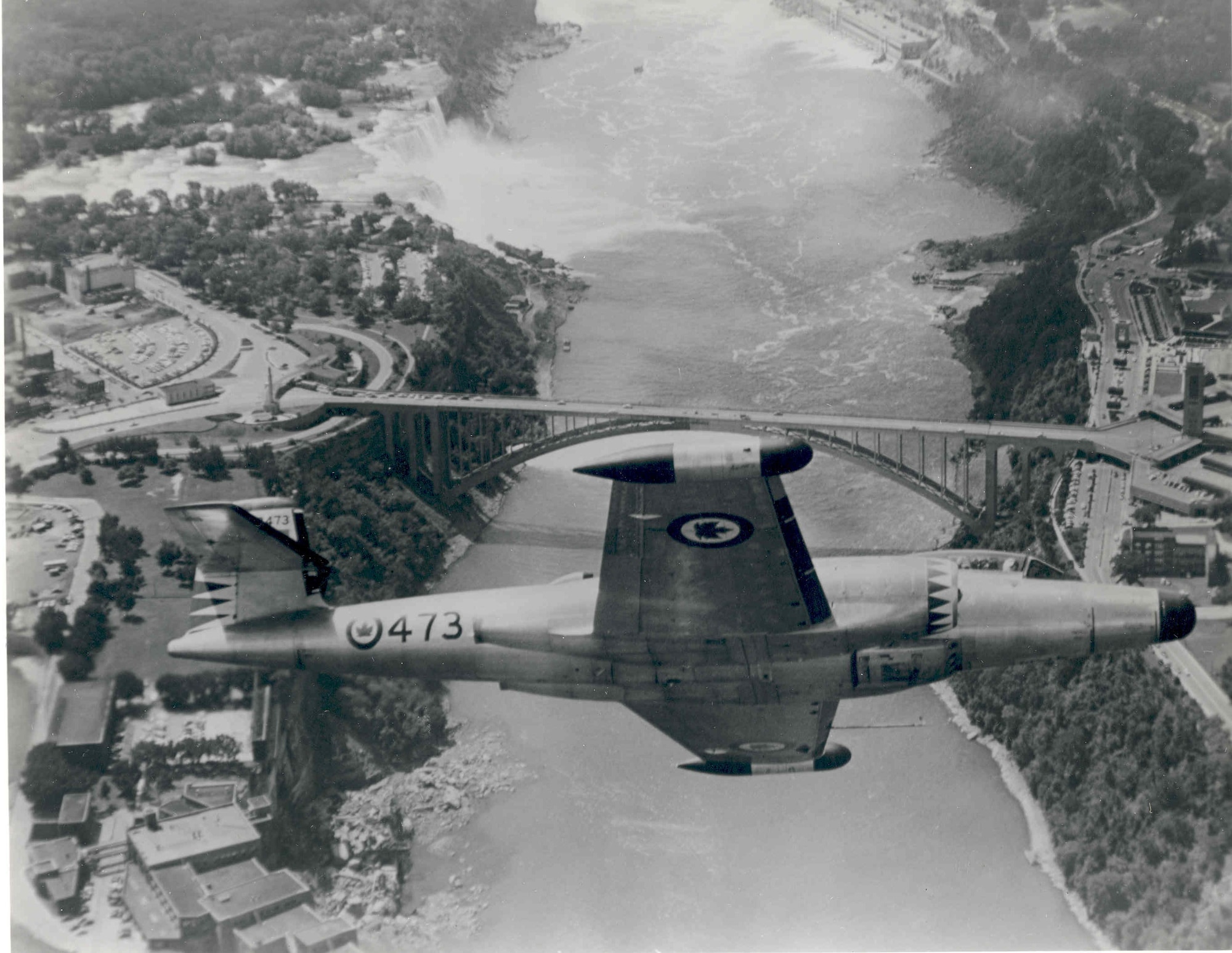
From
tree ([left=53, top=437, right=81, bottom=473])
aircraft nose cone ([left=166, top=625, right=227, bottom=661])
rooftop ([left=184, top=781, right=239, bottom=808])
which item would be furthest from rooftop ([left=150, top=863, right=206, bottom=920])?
tree ([left=53, top=437, right=81, bottom=473])

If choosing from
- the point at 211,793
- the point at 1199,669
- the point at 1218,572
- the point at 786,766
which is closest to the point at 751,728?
the point at 786,766

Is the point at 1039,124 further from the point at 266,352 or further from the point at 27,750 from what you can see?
the point at 27,750

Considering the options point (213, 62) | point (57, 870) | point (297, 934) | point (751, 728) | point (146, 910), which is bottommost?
point (297, 934)

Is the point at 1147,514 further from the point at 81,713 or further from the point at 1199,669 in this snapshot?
the point at 81,713

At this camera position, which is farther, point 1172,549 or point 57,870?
point 1172,549


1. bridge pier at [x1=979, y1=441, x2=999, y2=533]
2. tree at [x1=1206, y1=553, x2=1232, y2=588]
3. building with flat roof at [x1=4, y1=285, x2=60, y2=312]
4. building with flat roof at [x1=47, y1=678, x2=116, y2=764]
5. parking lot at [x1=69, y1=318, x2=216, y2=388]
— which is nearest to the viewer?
building with flat roof at [x1=47, y1=678, x2=116, y2=764]

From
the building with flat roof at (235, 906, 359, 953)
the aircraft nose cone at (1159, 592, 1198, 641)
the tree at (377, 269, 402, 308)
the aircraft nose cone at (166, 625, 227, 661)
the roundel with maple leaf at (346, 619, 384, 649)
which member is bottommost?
the building with flat roof at (235, 906, 359, 953)

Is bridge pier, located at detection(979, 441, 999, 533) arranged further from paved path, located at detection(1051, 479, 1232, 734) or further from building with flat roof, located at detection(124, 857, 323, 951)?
building with flat roof, located at detection(124, 857, 323, 951)
